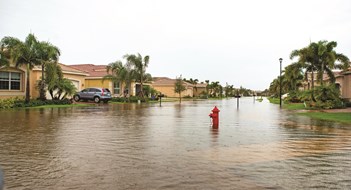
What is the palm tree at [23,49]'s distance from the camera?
2647cm

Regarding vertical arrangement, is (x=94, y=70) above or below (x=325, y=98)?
above

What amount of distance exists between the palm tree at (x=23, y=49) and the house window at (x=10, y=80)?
148 inches

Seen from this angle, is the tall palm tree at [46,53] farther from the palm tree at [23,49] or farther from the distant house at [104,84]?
the distant house at [104,84]

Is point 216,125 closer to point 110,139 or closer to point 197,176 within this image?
point 110,139

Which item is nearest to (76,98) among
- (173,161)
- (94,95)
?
(94,95)

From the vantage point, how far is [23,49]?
26734 millimetres

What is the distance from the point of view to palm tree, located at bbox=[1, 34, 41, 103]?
26.5 meters

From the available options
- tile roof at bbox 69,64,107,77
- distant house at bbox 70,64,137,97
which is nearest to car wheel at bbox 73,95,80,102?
distant house at bbox 70,64,137,97

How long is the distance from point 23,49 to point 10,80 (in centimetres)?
588

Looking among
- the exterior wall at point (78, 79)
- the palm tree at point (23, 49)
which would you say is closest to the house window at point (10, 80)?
the palm tree at point (23, 49)

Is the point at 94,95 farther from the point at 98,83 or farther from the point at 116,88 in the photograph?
the point at 116,88

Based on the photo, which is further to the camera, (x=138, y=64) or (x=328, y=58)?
(x=138, y=64)

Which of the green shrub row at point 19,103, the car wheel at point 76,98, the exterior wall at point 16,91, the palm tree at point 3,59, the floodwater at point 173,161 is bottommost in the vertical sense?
the floodwater at point 173,161

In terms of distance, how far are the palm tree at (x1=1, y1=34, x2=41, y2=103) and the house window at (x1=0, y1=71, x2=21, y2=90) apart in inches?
148
